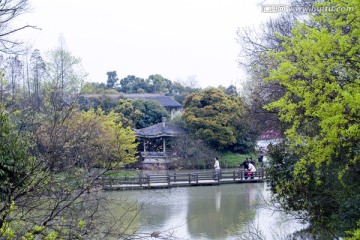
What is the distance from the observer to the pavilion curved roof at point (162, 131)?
29453 millimetres

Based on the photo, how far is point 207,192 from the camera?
60.6ft

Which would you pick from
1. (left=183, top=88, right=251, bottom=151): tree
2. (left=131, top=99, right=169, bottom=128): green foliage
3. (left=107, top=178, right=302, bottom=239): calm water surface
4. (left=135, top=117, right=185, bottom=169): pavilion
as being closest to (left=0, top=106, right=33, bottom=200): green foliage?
(left=107, top=178, right=302, bottom=239): calm water surface

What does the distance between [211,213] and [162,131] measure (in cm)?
1632

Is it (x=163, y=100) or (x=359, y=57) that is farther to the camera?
(x=163, y=100)

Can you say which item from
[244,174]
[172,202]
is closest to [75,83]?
[244,174]

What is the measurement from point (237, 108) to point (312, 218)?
20.4 metres

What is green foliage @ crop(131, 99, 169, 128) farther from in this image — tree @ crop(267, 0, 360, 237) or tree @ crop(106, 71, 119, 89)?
tree @ crop(267, 0, 360, 237)

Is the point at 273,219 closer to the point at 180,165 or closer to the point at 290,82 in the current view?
the point at 290,82

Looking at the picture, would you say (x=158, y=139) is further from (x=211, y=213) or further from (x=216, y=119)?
(x=211, y=213)

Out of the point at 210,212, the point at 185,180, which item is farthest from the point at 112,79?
the point at 210,212

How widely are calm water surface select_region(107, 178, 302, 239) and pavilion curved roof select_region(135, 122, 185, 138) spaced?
367 inches

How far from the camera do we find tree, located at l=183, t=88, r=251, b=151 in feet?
90.9

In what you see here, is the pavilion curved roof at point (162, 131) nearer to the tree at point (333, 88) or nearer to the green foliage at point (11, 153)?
the tree at point (333, 88)

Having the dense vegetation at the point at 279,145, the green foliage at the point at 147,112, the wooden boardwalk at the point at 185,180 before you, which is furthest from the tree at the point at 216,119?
the dense vegetation at the point at 279,145
